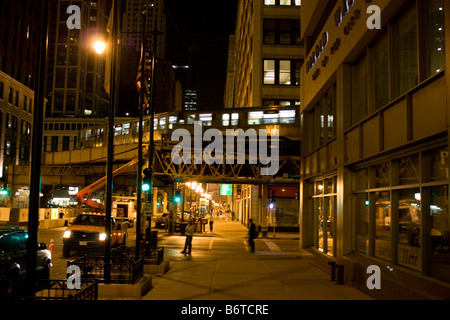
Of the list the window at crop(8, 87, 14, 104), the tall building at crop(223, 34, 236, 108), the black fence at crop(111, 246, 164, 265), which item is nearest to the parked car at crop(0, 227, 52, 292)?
the black fence at crop(111, 246, 164, 265)

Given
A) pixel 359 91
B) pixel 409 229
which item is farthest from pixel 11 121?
pixel 409 229

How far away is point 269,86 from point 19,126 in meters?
40.0

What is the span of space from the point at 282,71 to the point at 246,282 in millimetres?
37352

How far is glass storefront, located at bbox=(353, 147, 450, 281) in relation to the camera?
27.8 feet

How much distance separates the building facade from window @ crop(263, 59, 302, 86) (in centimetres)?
2933

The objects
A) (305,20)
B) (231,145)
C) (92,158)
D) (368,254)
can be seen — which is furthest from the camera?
(92,158)

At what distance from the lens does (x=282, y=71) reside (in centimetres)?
4759

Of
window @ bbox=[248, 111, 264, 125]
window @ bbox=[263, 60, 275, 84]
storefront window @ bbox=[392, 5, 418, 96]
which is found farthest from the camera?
window @ bbox=[263, 60, 275, 84]

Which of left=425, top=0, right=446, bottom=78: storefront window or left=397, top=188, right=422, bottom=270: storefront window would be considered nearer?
left=425, top=0, right=446, bottom=78: storefront window

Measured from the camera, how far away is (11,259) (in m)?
10.7

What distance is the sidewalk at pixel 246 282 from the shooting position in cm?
1110

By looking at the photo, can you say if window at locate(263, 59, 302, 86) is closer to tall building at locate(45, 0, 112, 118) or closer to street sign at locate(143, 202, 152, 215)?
street sign at locate(143, 202, 152, 215)

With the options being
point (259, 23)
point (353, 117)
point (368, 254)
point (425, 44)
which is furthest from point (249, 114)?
point (425, 44)

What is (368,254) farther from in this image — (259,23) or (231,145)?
(259,23)
